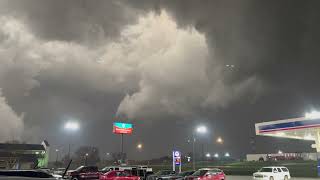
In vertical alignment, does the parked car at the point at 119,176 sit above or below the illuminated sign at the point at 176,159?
below

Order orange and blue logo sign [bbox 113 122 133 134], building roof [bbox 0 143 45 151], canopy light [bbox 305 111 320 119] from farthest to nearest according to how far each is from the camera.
→ building roof [bbox 0 143 45 151]
orange and blue logo sign [bbox 113 122 133 134]
canopy light [bbox 305 111 320 119]

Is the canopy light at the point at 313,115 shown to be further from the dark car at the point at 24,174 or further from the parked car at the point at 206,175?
the dark car at the point at 24,174

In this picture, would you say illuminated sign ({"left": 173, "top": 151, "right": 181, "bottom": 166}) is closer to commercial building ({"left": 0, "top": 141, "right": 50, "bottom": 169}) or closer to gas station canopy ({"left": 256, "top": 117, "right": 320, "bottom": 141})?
gas station canopy ({"left": 256, "top": 117, "right": 320, "bottom": 141})

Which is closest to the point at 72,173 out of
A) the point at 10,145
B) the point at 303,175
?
the point at 303,175

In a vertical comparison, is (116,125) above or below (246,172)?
above

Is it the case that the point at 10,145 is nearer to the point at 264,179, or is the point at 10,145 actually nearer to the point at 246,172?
the point at 246,172

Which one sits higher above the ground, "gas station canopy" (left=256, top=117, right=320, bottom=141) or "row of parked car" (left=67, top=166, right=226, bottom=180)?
"gas station canopy" (left=256, top=117, right=320, bottom=141)

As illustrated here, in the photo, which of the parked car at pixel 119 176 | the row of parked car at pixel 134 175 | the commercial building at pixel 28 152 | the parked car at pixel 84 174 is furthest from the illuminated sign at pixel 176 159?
the commercial building at pixel 28 152

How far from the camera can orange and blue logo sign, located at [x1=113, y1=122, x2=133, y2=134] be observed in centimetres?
7175

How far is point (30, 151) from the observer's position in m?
120

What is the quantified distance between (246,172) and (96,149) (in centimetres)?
10807

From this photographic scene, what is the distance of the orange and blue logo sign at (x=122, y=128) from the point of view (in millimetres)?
71750

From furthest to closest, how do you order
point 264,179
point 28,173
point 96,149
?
point 96,149 < point 264,179 < point 28,173

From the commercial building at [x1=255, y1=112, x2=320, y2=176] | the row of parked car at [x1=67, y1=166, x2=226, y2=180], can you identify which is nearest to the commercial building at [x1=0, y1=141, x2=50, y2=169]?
the row of parked car at [x1=67, y1=166, x2=226, y2=180]
